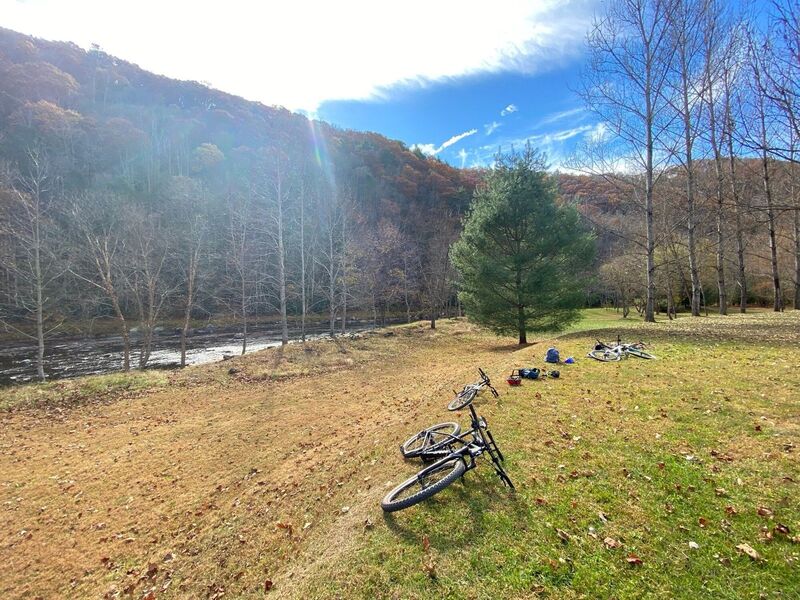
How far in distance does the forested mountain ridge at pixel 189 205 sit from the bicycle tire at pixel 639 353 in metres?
17.9

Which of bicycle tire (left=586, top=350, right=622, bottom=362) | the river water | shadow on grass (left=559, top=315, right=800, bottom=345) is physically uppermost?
shadow on grass (left=559, top=315, right=800, bottom=345)

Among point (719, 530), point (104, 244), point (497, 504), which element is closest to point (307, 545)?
point (497, 504)

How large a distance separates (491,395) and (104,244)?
2008cm

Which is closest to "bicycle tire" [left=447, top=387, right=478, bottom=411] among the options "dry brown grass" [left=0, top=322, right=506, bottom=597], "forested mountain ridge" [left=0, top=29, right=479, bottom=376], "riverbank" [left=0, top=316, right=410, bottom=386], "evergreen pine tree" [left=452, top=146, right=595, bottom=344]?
"dry brown grass" [left=0, top=322, right=506, bottom=597]

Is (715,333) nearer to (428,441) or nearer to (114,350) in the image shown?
(428,441)

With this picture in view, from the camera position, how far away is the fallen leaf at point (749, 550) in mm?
3049

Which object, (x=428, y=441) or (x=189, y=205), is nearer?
(x=428, y=441)

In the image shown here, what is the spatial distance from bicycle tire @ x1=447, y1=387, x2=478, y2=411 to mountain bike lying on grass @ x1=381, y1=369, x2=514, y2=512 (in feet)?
4.10

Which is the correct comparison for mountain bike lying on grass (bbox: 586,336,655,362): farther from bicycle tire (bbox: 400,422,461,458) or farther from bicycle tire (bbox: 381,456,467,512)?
bicycle tire (bbox: 381,456,467,512)

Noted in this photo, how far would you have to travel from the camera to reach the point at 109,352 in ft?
82.7

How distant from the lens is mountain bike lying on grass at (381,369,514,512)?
4105mm

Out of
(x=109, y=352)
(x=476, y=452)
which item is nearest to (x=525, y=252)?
(x=476, y=452)

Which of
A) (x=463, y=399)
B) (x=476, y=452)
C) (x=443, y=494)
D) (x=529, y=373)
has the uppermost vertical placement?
(x=529, y=373)

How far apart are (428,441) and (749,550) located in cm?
370
